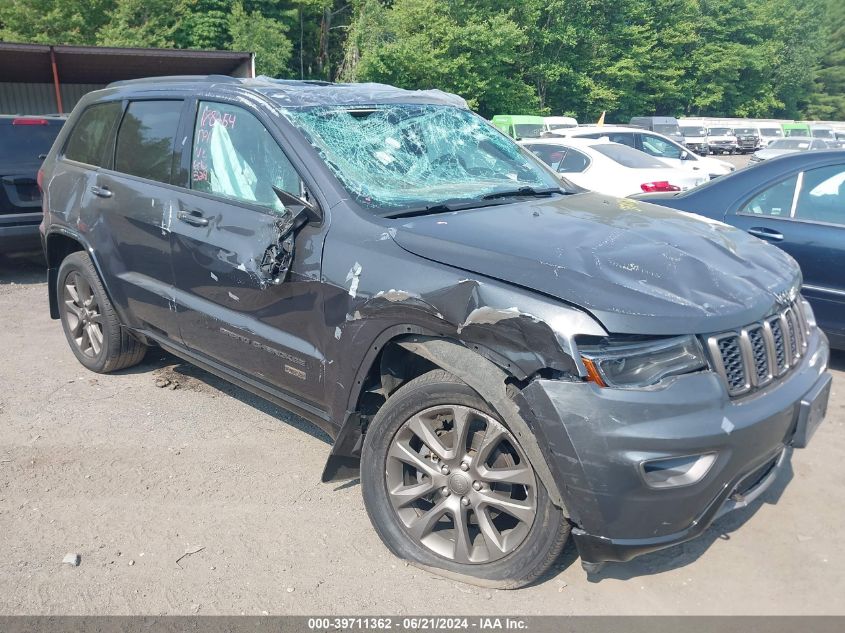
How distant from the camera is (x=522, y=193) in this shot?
377 cm

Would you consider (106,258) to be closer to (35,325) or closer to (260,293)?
(260,293)

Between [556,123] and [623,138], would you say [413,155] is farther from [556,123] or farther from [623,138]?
[556,123]

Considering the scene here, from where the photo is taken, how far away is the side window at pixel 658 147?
1681cm

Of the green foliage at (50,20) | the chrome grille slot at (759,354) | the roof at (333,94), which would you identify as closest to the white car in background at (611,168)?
the roof at (333,94)

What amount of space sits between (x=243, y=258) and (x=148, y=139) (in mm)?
1367

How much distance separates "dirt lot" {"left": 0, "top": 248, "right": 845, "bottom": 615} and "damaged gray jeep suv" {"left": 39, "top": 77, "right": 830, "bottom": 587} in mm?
268

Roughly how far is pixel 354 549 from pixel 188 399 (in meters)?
2.04

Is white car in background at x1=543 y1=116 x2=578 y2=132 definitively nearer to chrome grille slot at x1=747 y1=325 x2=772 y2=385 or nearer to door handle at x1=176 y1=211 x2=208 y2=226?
door handle at x1=176 y1=211 x2=208 y2=226

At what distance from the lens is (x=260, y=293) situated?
3441 mm

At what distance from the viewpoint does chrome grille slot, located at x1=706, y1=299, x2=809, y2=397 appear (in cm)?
256

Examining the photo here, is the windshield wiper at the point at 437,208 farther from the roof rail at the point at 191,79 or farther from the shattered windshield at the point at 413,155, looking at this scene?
the roof rail at the point at 191,79

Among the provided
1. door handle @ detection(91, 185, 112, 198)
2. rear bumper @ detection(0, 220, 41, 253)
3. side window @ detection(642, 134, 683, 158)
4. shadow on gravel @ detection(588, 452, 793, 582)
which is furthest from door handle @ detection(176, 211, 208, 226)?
side window @ detection(642, 134, 683, 158)

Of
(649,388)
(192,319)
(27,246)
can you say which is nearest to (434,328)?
(649,388)

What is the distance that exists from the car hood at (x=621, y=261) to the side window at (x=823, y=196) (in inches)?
77.7
